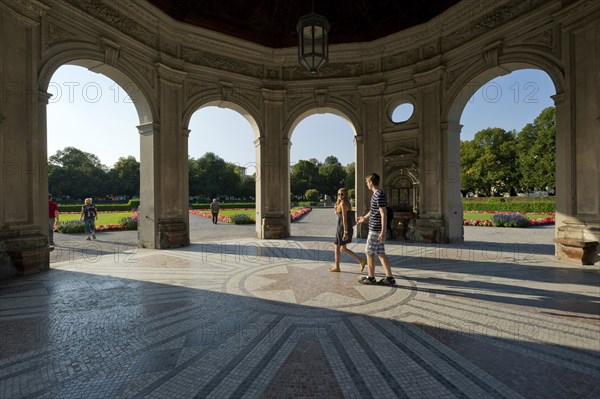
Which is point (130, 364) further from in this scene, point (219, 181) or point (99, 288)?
point (219, 181)

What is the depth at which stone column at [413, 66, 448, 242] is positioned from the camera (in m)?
11.9

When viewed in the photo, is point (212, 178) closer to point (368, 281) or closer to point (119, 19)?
point (119, 19)

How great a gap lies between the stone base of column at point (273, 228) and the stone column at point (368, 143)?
3.58m

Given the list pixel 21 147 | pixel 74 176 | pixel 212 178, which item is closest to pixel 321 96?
pixel 21 147

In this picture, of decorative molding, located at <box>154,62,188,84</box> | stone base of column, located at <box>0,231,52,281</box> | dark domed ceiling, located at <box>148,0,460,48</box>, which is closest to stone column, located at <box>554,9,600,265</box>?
dark domed ceiling, located at <box>148,0,460,48</box>

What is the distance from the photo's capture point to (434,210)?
12.1 meters

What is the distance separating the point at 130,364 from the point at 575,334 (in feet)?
17.6

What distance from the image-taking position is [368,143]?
44.2ft

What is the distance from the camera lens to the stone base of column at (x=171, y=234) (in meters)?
10.8

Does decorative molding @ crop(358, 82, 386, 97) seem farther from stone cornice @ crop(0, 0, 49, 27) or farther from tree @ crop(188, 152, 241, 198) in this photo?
tree @ crop(188, 152, 241, 198)

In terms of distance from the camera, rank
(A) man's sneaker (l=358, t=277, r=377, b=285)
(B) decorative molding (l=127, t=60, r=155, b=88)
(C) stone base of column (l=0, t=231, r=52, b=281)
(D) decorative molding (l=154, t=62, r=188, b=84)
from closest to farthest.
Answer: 1. (A) man's sneaker (l=358, t=277, r=377, b=285)
2. (C) stone base of column (l=0, t=231, r=52, b=281)
3. (B) decorative molding (l=127, t=60, r=155, b=88)
4. (D) decorative molding (l=154, t=62, r=188, b=84)

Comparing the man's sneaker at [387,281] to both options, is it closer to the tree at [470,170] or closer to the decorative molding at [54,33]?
the decorative molding at [54,33]

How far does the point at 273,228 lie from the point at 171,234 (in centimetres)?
441

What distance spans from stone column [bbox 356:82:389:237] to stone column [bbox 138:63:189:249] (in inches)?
304
